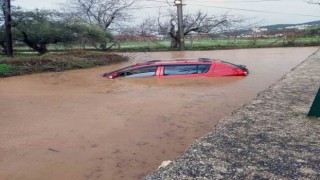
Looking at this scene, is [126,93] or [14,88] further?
[14,88]

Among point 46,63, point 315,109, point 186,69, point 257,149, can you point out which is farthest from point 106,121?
point 46,63

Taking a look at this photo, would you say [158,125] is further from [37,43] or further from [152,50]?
[152,50]

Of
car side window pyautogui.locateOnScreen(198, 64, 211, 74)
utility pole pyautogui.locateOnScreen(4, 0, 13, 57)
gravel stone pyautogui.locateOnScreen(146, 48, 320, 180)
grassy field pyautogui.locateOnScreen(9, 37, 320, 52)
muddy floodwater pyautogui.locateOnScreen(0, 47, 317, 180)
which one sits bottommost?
muddy floodwater pyautogui.locateOnScreen(0, 47, 317, 180)

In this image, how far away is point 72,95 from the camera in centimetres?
939

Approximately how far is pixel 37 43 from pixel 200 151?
18.3 metres

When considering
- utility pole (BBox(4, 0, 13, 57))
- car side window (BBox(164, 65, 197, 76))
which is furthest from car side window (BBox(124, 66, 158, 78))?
utility pole (BBox(4, 0, 13, 57))

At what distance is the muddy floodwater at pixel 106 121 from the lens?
454 cm

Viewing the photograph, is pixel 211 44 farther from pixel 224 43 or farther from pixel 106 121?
pixel 106 121

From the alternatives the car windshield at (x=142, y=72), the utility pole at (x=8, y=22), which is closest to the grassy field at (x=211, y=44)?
the utility pole at (x=8, y=22)

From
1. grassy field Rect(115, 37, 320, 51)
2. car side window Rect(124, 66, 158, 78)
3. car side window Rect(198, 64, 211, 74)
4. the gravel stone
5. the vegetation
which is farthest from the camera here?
grassy field Rect(115, 37, 320, 51)

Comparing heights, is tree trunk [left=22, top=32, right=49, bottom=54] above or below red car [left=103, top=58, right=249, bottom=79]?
above

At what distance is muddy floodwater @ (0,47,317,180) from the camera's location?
14.9 feet

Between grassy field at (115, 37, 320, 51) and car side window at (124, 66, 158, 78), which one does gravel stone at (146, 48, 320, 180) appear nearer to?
car side window at (124, 66, 158, 78)

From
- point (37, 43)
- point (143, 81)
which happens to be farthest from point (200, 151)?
point (37, 43)
